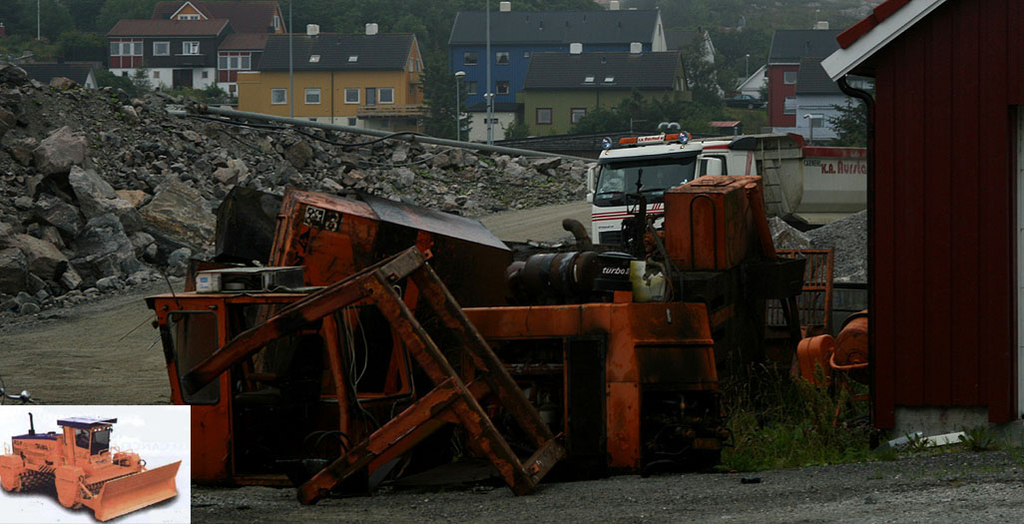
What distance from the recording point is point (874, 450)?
35.6 ft

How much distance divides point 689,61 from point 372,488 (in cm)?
9806

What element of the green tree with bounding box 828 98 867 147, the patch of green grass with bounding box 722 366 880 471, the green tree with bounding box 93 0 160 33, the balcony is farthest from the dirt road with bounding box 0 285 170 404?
the green tree with bounding box 93 0 160 33

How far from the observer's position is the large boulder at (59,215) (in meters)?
25.8

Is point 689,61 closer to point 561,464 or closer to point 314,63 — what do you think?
point 314,63

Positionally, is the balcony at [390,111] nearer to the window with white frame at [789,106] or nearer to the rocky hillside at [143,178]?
the window with white frame at [789,106]

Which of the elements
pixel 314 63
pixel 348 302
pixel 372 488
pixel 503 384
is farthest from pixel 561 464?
pixel 314 63

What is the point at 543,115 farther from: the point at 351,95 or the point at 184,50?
the point at 184,50

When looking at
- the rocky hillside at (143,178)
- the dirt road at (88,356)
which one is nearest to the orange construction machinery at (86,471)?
the dirt road at (88,356)

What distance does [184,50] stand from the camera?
111 m

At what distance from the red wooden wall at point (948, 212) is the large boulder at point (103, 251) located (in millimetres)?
17831

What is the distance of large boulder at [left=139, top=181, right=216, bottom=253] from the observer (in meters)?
27.6

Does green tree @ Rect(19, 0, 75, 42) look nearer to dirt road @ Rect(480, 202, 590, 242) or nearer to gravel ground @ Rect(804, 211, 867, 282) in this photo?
dirt road @ Rect(480, 202, 590, 242)

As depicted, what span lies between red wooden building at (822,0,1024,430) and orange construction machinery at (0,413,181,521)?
6.58 m

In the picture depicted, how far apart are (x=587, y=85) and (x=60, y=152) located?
62.7 m
